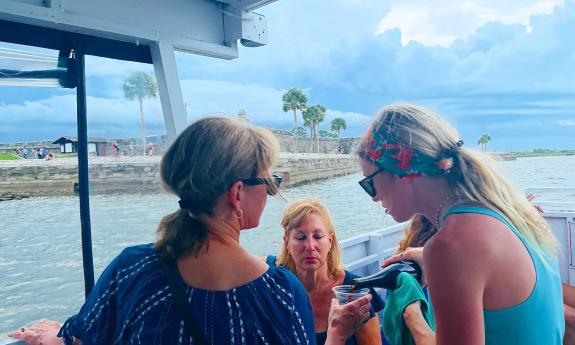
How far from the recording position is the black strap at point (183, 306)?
0.90 m

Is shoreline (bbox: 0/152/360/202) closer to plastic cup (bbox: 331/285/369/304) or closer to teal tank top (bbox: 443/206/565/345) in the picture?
plastic cup (bbox: 331/285/369/304)

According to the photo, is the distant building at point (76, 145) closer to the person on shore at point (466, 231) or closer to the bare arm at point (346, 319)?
the bare arm at point (346, 319)

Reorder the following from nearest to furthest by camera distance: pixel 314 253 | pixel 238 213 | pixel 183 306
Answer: pixel 183 306 < pixel 238 213 < pixel 314 253

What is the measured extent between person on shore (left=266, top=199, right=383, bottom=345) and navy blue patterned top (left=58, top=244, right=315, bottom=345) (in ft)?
3.73

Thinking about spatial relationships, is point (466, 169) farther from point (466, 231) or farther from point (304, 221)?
point (304, 221)

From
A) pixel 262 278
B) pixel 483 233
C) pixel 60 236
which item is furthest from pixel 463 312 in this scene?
pixel 60 236

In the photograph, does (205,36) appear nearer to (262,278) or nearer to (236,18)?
(236,18)

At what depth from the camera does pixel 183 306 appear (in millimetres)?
913

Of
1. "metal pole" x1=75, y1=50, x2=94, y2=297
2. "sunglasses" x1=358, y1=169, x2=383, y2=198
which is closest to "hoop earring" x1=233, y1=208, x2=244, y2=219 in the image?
"sunglasses" x1=358, y1=169, x2=383, y2=198

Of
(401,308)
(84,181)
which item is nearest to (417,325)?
(401,308)

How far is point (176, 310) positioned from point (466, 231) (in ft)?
2.04

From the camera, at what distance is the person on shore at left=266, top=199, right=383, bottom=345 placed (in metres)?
2.18

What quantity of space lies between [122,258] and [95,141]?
1725 millimetres

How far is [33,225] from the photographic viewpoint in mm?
3520
